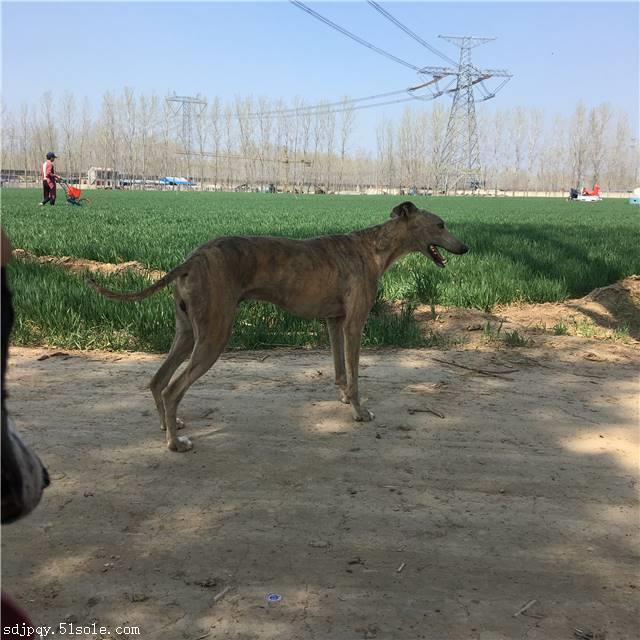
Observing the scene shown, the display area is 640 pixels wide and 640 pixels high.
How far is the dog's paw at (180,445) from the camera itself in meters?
3.97

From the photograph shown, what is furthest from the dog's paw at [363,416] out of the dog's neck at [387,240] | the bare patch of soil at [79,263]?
the bare patch of soil at [79,263]

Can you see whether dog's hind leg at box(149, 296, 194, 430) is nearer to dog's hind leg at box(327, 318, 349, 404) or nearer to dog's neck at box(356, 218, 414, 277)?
dog's hind leg at box(327, 318, 349, 404)

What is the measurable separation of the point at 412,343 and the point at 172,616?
467cm

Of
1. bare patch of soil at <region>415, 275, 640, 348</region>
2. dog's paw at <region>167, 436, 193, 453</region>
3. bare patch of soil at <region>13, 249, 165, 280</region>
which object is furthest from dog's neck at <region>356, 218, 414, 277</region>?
bare patch of soil at <region>13, 249, 165, 280</region>

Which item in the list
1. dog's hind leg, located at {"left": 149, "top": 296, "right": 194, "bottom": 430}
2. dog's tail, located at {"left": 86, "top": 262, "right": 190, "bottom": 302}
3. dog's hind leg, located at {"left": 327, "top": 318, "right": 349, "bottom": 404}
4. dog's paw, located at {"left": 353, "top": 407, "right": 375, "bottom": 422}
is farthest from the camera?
dog's hind leg, located at {"left": 327, "top": 318, "right": 349, "bottom": 404}

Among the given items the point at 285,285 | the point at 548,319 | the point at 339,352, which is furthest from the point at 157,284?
the point at 548,319

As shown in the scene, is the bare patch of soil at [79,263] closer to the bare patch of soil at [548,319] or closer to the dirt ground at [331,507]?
the dirt ground at [331,507]

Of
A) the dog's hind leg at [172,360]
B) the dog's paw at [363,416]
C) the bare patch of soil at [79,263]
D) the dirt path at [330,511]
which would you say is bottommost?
the dirt path at [330,511]

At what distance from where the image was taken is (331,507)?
3270mm

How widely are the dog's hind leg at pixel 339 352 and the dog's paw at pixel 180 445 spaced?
137 centimetres

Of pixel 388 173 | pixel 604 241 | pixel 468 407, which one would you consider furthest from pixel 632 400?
pixel 388 173

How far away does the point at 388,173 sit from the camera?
12169cm

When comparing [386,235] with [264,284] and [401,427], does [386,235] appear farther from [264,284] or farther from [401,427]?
[401,427]

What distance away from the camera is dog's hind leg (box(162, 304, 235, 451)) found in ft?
13.0
